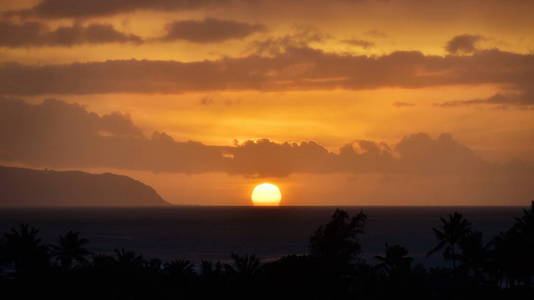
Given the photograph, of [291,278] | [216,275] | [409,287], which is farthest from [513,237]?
[216,275]

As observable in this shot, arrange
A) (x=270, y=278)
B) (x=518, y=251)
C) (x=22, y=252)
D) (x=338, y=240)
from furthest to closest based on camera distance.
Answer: (x=338, y=240) < (x=22, y=252) < (x=518, y=251) < (x=270, y=278)

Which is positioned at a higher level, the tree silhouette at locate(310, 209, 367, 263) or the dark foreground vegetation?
the tree silhouette at locate(310, 209, 367, 263)

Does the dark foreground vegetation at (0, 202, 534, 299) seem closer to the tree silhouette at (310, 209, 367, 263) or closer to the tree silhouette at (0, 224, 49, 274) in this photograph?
the tree silhouette at (0, 224, 49, 274)

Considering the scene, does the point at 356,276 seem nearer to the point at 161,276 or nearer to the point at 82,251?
the point at 161,276

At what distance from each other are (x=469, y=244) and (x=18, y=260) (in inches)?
2093

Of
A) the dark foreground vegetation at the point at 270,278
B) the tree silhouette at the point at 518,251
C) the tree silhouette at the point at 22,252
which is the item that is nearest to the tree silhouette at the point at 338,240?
the dark foreground vegetation at the point at 270,278

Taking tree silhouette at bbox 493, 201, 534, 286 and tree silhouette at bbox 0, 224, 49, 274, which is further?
tree silhouette at bbox 0, 224, 49, 274

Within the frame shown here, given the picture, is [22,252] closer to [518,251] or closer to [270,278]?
[270,278]

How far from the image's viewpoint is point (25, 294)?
7281cm

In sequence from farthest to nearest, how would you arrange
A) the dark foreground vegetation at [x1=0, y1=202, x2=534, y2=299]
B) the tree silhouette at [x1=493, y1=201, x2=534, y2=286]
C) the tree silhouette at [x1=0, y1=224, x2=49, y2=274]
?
1. the tree silhouette at [x1=0, y1=224, x2=49, y2=274]
2. the tree silhouette at [x1=493, y1=201, x2=534, y2=286]
3. the dark foreground vegetation at [x1=0, y1=202, x2=534, y2=299]

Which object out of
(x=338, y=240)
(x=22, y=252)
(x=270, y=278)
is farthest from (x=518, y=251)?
(x=22, y=252)

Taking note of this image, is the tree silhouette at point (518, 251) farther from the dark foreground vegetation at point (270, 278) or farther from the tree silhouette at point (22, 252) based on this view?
the tree silhouette at point (22, 252)

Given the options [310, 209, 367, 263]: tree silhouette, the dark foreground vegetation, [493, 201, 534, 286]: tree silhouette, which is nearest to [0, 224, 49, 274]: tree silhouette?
the dark foreground vegetation

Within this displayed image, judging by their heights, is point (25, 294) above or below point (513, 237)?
below
